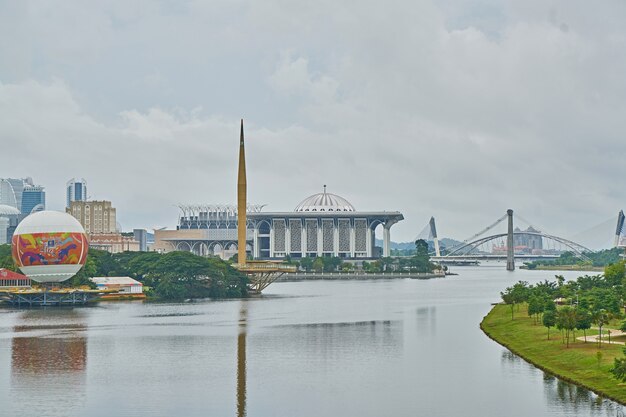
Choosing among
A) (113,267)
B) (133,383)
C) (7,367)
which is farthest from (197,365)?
(113,267)

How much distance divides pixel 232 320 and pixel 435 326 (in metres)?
16.2

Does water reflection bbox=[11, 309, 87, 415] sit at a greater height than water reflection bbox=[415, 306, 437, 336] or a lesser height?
lesser

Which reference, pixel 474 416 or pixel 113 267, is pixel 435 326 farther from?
pixel 113 267

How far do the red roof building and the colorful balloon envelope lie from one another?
399 centimetres

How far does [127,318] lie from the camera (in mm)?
86438

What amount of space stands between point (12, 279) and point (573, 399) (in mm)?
80610

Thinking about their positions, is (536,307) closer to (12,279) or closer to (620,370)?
(620,370)

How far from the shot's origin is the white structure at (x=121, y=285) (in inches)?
4564

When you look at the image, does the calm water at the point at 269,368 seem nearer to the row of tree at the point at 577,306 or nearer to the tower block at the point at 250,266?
the row of tree at the point at 577,306

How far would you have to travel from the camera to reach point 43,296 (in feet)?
349

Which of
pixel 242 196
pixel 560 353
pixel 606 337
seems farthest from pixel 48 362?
pixel 242 196

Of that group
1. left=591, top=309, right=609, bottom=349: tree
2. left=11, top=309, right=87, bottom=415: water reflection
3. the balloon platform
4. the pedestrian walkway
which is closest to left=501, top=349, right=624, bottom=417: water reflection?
the pedestrian walkway

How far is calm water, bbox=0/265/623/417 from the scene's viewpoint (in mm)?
43719

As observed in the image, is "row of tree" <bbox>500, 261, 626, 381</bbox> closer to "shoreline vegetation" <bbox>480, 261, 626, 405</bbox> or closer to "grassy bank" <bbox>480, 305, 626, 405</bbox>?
"shoreline vegetation" <bbox>480, 261, 626, 405</bbox>
